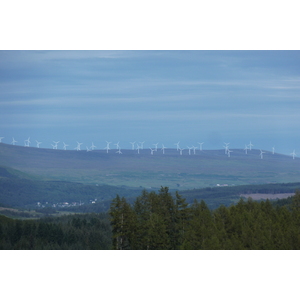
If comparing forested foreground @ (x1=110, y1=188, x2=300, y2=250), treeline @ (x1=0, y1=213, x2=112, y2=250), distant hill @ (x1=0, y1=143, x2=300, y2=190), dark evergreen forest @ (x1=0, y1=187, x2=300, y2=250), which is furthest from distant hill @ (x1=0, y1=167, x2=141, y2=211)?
forested foreground @ (x1=110, y1=188, x2=300, y2=250)

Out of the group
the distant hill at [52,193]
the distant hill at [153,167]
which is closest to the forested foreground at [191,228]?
the distant hill at [52,193]

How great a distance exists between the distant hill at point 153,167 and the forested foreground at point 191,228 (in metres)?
71.3

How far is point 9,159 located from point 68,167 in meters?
21.1

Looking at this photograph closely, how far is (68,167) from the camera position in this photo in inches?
4385

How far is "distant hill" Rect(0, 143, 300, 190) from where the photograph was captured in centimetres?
9794

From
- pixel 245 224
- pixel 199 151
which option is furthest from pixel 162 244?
pixel 199 151

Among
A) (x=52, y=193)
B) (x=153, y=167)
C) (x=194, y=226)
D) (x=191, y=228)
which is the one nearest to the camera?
(x=191, y=228)

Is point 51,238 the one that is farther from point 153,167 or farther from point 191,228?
point 153,167

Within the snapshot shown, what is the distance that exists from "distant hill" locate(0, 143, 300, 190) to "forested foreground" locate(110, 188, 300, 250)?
234 ft

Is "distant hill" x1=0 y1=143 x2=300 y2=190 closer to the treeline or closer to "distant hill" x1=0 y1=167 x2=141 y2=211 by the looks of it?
"distant hill" x1=0 y1=167 x2=141 y2=211

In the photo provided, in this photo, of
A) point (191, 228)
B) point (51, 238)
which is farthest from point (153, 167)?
point (191, 228)

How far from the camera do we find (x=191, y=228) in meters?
20.9

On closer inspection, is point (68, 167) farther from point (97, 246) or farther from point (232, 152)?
point (97, 246)

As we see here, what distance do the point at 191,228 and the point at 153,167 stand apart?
292ft
